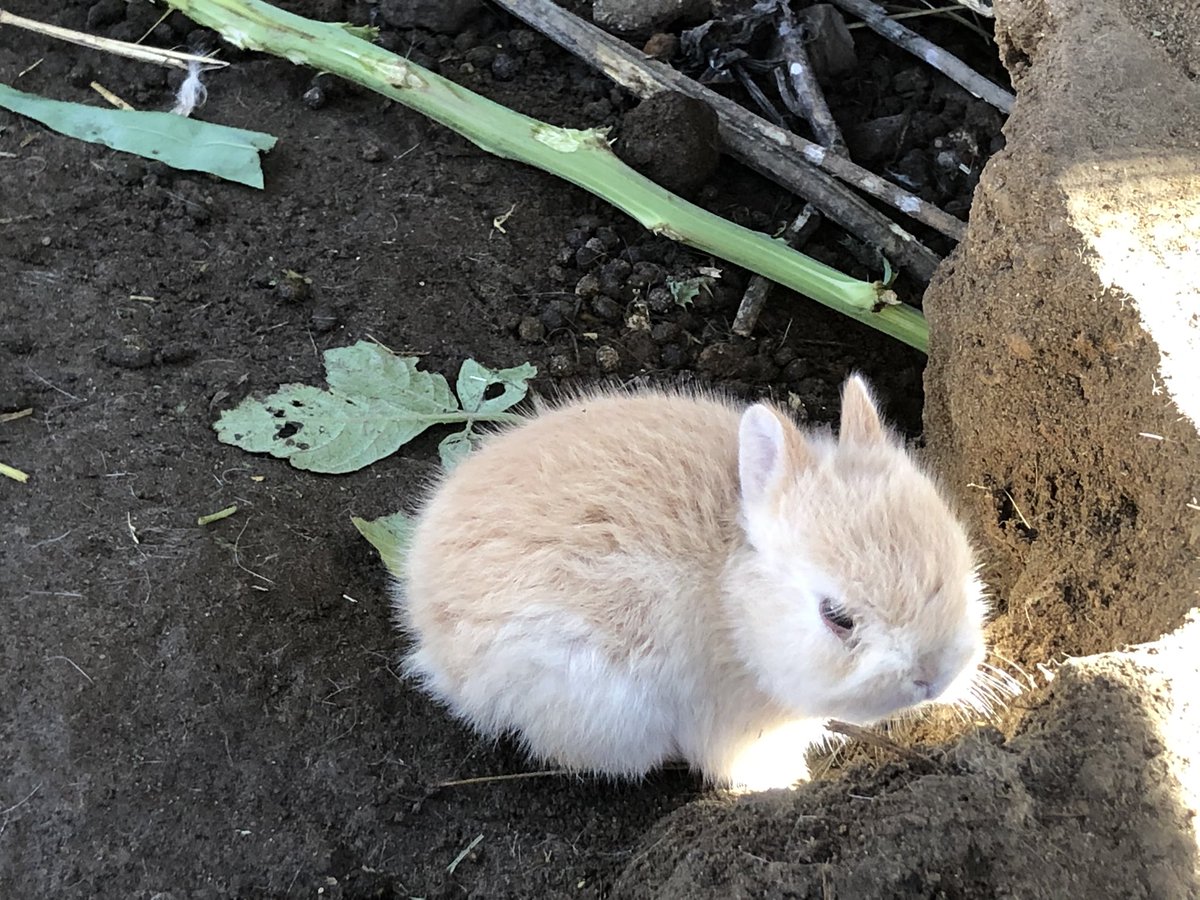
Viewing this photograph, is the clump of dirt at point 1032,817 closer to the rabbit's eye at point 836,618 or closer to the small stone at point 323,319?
the rabbit's eye at point 836,618

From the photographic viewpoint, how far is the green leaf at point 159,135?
3.97 metres

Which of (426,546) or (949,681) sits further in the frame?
(426,546)

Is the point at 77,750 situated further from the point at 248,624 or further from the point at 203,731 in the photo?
the point at 248,624

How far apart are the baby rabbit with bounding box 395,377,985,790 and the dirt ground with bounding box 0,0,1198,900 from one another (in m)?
0.22

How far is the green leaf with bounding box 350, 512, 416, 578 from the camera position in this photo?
3.11m

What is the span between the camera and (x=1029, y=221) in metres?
2.83

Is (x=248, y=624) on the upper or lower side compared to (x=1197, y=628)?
lower

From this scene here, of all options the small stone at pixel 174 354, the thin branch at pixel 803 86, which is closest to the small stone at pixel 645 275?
the thin branch at pixel 803 86

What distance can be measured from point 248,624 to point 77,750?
0.51m

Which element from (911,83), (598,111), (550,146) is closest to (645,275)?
(550,146)

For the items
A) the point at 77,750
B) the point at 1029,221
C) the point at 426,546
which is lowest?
the point at 77,750

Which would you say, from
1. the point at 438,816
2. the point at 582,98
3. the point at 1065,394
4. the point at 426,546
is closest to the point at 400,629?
the point at 426,546

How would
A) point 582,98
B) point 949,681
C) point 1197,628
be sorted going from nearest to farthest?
point 1197,628
point 949,681
point 582,98

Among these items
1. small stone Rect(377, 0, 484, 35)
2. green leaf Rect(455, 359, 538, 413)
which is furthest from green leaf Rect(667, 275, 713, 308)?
small stone Rect(377, 0, 484, 35)
